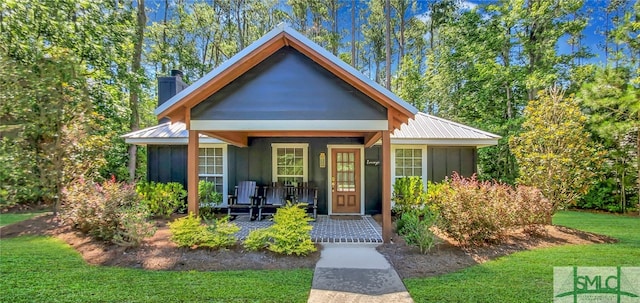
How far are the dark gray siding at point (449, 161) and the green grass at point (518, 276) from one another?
11.8 ft

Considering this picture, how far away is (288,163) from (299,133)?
4.92ft

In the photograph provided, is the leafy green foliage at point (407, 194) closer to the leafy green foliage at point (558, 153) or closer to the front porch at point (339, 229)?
the front porch at point (339, 229)

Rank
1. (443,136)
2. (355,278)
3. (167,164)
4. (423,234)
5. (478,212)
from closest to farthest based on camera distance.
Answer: (355,278), (423,234), (478,212), (443,136), (167,164)

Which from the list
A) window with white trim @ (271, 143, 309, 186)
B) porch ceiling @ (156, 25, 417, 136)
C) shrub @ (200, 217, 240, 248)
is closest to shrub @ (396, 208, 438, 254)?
porch ceiling @ (156, 25, 417, 136)

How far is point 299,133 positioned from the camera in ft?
26.7

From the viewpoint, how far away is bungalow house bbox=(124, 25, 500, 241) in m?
5.86

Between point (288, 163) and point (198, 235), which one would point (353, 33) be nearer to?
point (288, 163)

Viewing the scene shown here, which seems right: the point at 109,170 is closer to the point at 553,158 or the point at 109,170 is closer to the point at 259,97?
the point at 259,97

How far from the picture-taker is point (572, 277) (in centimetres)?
441

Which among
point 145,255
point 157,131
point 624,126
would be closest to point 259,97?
point 145,255

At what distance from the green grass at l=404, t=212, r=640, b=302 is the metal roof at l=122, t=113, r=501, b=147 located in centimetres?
347

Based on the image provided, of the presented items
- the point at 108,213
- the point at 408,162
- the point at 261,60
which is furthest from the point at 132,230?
the point at 408,162

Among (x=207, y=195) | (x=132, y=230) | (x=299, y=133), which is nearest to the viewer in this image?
(x=132, y=230)

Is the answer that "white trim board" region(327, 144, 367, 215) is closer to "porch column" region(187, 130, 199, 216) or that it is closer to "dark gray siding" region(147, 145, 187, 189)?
"porch column" region(187, 130, 199, 216)
